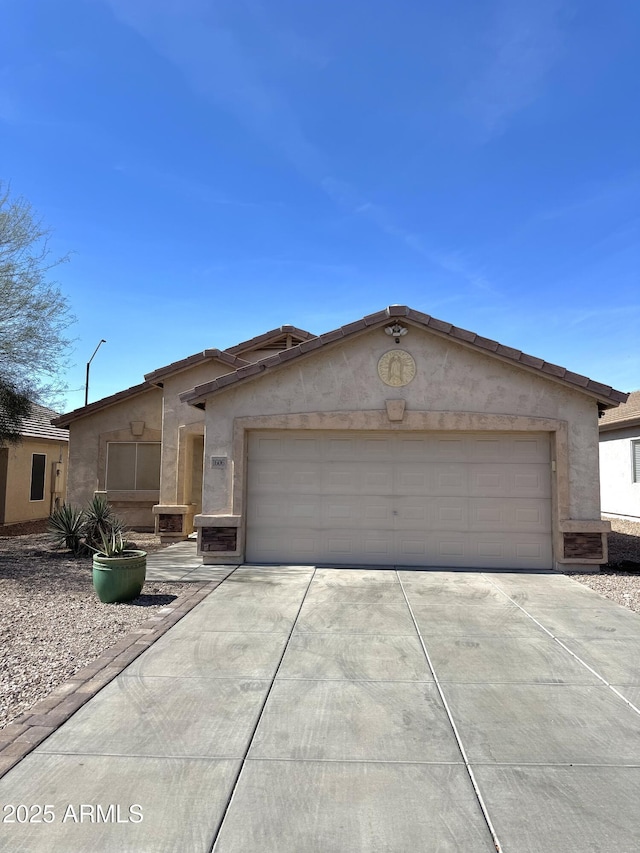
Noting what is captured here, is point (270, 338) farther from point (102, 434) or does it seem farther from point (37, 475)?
point (37, 475)

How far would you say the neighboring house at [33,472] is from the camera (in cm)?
1873

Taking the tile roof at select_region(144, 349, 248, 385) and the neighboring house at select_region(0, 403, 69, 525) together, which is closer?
the tile roof at select_region(144, 349, 248, 385)

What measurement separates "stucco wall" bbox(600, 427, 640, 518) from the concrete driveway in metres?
15.4

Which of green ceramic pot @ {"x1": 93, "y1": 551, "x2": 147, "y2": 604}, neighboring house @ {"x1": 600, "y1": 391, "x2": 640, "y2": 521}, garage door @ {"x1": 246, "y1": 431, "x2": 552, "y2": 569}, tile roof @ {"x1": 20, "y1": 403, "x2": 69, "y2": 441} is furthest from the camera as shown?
neighboring house @ {"x1": 600, "y1": 391, "x2": 640, "y2": 521}

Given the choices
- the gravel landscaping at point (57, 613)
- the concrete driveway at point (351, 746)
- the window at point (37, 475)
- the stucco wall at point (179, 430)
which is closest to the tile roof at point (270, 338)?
the stucco wall at point (179, 430)

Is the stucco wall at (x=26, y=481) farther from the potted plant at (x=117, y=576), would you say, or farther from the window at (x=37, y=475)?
the potted plant at (x=117, y=576)

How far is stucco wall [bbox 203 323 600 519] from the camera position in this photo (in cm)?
1060

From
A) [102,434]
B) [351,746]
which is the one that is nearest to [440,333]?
[351,746]

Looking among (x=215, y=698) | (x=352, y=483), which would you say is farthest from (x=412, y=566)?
(x=215, y=698)

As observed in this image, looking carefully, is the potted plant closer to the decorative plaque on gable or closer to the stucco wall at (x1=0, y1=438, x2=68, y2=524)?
the decorative plaque on gable

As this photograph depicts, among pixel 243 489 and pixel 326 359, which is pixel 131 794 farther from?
pixel 326 359

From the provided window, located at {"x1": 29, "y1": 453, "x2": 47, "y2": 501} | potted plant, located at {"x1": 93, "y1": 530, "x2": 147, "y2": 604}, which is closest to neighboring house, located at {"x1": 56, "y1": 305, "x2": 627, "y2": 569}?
potted plant, located at {"x1": 93, "y1": 530, "x2": 147, "y2": 604}

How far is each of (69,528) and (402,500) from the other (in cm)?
732

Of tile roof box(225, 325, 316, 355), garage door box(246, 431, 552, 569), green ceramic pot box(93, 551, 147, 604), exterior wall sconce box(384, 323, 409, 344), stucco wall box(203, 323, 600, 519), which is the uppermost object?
tile roof box(225, 325, 316, 355)
